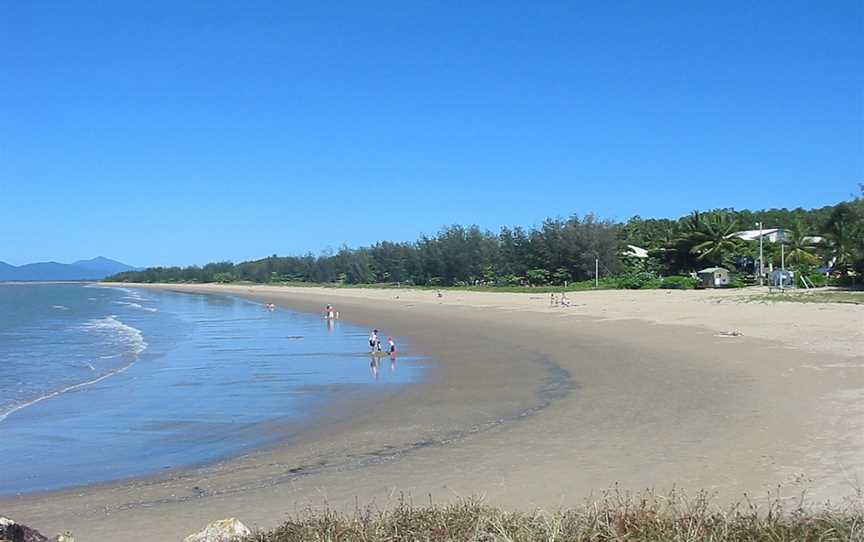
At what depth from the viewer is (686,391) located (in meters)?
13.9

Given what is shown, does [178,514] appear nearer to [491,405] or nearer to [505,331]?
[491,405]

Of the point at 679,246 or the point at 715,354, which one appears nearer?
the point at 715,354

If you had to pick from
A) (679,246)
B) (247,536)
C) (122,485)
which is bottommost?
(122,485)

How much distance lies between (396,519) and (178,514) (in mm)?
3940

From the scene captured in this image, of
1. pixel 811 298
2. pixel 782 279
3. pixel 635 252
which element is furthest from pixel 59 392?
pixel 635 252

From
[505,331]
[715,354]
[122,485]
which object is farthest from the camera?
[505,331]

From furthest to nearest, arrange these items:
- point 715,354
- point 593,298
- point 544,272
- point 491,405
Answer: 1. point 544,272
2. point 593,298
3. point 715,354
4. point 491,405

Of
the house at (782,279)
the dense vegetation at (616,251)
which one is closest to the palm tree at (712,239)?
the dense vegetation at (616,251)

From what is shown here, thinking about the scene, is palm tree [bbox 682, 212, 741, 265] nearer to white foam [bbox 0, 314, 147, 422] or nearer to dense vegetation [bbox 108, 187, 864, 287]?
dense vegetation [bbox 108, 187, 864, 287]

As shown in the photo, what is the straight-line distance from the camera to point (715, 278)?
5022 cm

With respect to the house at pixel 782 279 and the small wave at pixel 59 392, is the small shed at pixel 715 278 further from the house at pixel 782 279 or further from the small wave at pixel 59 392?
the small wave at pixel 59 392

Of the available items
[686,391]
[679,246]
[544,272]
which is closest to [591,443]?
[686,391]

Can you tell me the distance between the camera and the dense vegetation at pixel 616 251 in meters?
52.4

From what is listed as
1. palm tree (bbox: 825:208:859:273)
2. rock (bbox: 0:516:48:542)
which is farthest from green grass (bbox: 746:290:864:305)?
rock (bbox: 0:516:48:542)
